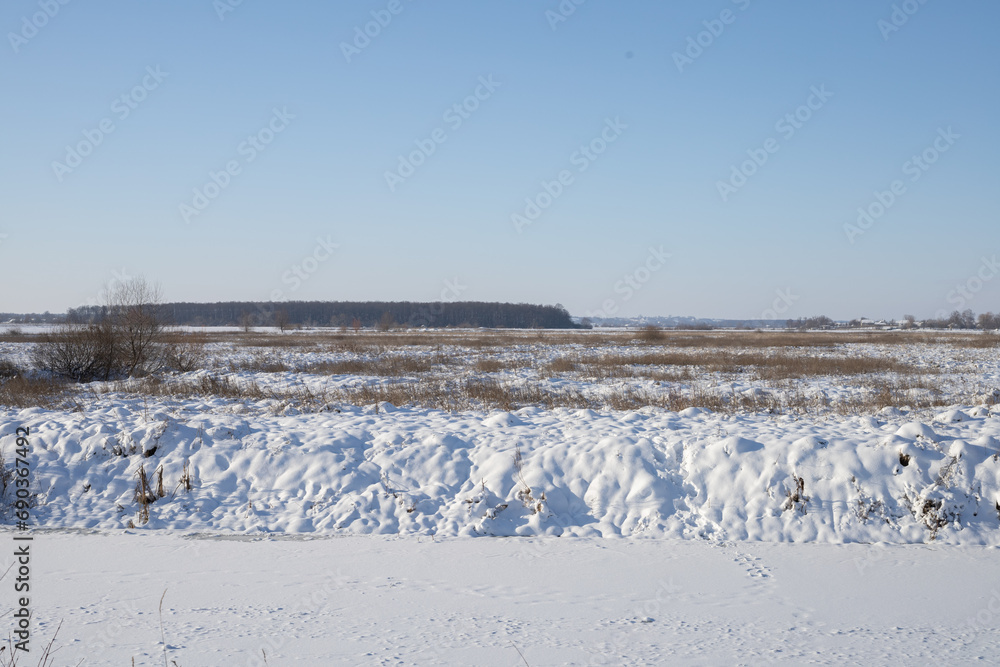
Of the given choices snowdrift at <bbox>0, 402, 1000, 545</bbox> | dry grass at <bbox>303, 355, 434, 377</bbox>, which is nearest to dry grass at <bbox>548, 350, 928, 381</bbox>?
dry grass at <bbox>303, 355, 434, 377</bbox>

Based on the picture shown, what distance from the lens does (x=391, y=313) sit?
412 feet

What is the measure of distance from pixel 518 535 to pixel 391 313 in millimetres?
121116

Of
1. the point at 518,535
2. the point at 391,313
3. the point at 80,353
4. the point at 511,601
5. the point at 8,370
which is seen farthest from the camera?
the point at 391,313

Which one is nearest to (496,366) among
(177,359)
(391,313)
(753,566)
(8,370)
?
(177,359)

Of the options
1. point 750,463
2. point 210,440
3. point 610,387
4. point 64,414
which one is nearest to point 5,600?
point 210,440

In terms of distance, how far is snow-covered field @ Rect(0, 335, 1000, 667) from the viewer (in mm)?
4504

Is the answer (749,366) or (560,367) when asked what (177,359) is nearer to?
(560,367)

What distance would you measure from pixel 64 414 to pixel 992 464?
13.8 metres

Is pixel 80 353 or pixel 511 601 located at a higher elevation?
pixel 80 353

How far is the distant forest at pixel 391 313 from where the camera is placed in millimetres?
128375

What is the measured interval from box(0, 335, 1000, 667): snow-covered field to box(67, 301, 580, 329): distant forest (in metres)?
115

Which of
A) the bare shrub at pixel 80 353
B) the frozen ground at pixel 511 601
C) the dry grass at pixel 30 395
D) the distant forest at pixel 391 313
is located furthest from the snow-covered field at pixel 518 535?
the distant forest at pixel 391 313

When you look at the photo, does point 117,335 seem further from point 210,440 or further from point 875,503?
point 875,503

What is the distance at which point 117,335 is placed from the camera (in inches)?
776
